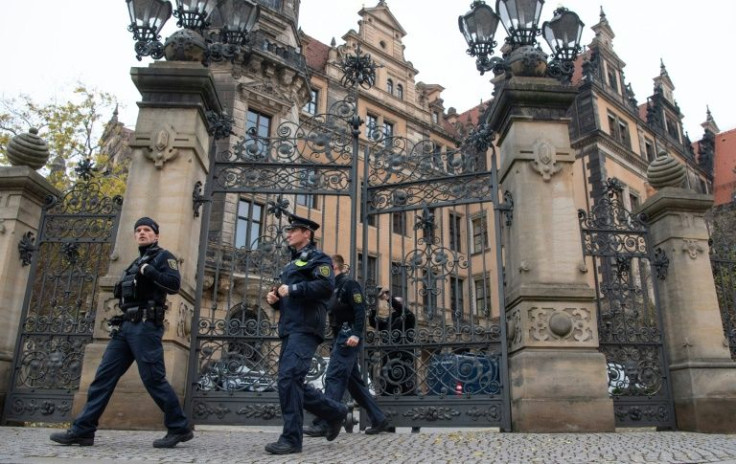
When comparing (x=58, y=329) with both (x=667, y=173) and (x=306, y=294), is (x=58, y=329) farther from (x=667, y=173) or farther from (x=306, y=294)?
(x=667, y=173)

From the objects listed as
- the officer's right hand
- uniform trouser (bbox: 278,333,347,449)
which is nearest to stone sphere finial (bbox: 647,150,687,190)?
uniform trouser (bbox: 278,333,347,449)

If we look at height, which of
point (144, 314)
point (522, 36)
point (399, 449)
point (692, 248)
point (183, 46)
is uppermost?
point (522, 36)

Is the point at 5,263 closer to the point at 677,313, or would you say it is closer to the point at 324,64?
the point at 677,313

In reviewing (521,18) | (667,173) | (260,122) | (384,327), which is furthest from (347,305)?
(260,122)

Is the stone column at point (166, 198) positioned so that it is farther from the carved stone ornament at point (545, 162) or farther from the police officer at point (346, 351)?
the carved stone ornament at point (545, 162)

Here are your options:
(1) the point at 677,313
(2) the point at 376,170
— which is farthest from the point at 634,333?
(2) the point at 376,170

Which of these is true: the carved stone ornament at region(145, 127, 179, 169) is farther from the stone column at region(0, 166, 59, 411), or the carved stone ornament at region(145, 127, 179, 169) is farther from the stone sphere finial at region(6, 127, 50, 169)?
the stone sphere finial at region(6, 127, 50, 169)

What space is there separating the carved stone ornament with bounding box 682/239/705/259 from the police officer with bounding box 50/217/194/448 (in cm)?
709

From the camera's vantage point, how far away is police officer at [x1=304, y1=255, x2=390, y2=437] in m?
6.50

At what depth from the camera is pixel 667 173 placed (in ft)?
30.1

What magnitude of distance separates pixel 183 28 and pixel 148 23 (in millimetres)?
493

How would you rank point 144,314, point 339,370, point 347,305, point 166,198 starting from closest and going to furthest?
point 144,314
point 339,370
point 347,305
point 166,198

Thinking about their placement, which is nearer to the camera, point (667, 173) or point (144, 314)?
point (144, 314)

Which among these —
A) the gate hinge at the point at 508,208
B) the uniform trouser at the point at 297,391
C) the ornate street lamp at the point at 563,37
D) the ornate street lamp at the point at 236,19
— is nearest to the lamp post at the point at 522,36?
the ornate street lamp at the point at 563,37
